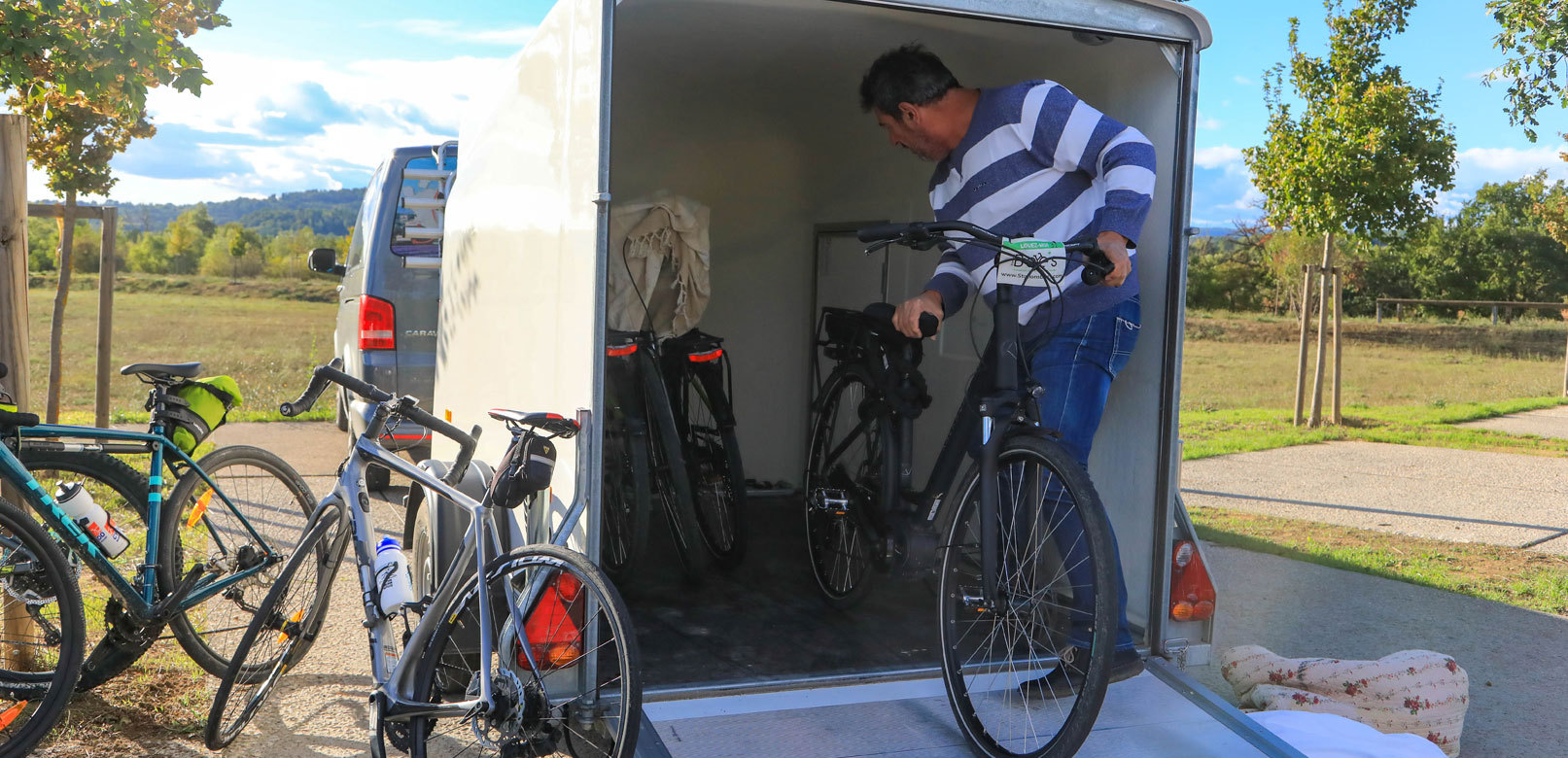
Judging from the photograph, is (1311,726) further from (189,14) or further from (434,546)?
(189,14)

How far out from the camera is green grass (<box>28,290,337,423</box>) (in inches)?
580

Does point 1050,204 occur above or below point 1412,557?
above

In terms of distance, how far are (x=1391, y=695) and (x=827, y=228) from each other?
3.59 metres

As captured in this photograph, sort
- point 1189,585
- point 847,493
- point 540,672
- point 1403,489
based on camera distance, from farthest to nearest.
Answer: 1. point 1403,489
2. point 847,493
3. point 1189,585
4. point 540,672

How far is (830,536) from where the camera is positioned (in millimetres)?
4562

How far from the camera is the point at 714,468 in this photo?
486 cm

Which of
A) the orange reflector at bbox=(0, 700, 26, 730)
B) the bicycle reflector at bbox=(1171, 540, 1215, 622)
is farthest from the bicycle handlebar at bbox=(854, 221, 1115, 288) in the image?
the orange reflector at bbox=(0, 700, 26, 730)

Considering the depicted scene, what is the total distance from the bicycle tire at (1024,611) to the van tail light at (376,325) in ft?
14.7

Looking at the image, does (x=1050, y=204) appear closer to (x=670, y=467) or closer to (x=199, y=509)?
(x=670, y=467)

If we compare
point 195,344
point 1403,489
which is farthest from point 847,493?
point 195,344

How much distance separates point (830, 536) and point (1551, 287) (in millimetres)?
38952

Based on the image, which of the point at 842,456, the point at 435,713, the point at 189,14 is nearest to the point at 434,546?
the point at 435,713

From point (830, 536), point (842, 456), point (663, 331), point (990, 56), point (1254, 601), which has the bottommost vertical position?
point (1254, 601)

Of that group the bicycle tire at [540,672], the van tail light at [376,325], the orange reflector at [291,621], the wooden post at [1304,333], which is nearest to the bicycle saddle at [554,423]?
the bicycle tire at [540,672]
